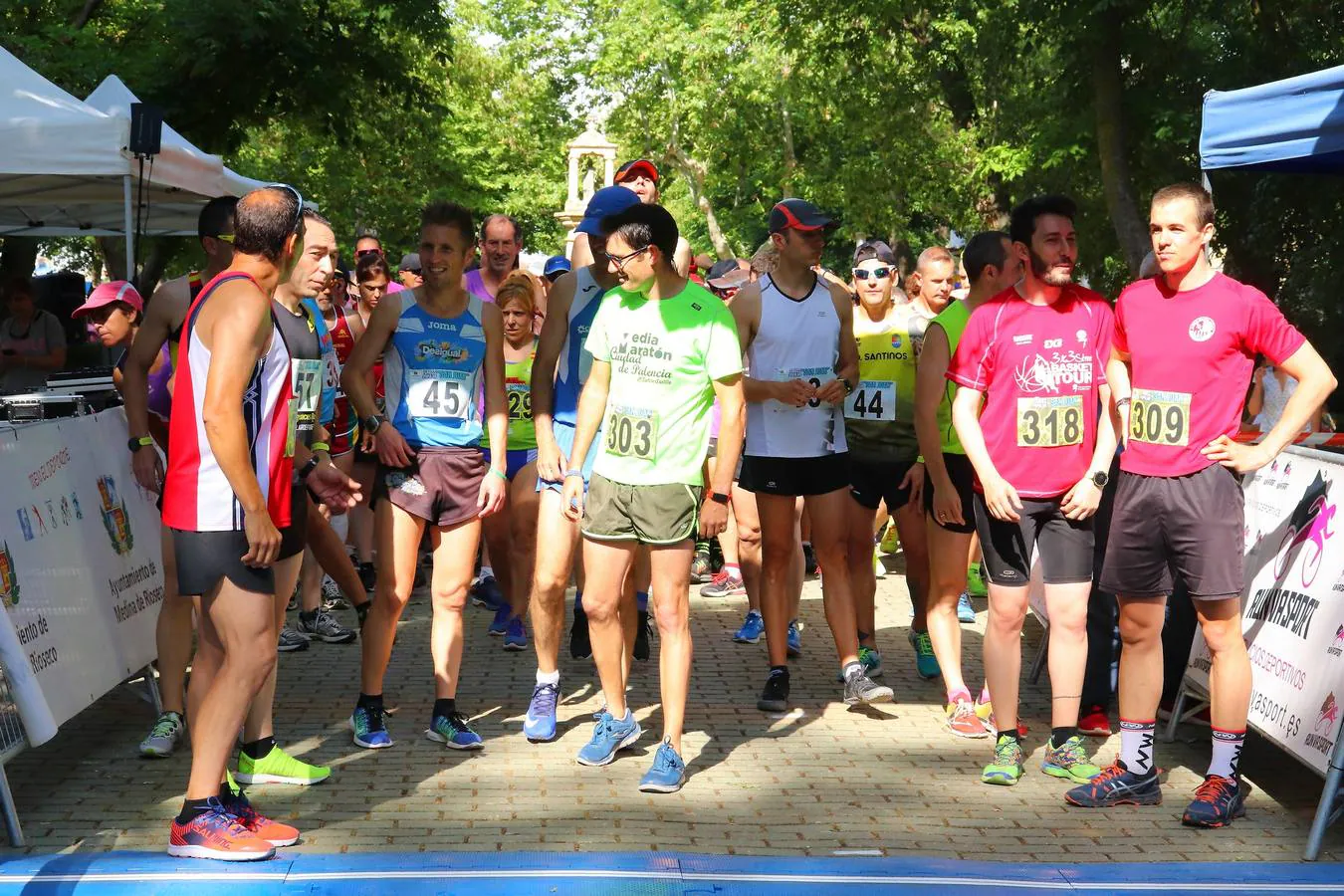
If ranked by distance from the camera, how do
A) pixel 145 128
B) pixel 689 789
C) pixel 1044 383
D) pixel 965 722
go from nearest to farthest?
pixel 689 789, pixel 1044 383, pixel 965 722, pixel 145 128

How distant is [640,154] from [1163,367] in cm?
4539

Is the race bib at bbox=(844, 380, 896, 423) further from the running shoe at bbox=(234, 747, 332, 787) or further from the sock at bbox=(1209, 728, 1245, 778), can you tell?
the running shoe at bbox=(234, 747, 332, 787)

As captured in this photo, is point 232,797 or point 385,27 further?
point 385,27

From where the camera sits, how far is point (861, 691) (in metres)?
7.05

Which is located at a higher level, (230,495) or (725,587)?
(230,495)

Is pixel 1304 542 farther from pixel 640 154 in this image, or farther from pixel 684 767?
pixel 640 154

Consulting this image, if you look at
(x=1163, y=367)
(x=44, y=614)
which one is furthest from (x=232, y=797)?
(x=1163, y=367)

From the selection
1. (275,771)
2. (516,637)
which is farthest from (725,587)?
(275,771)

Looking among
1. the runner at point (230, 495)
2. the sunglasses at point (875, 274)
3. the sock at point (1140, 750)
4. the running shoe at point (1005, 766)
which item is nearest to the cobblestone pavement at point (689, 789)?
the running shoe at point (1005, 766)

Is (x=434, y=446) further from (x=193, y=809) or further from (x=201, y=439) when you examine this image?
(x=193, y=809)

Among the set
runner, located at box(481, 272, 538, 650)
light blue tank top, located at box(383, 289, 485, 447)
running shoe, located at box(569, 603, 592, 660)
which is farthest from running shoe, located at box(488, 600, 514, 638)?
light blue tank top, located at box(383, 289, 485, 447)

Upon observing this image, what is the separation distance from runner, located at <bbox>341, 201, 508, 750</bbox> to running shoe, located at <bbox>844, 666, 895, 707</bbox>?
1773mm

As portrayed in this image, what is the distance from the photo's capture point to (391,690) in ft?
24.5

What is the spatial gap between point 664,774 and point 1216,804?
1974 mm
